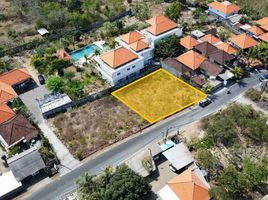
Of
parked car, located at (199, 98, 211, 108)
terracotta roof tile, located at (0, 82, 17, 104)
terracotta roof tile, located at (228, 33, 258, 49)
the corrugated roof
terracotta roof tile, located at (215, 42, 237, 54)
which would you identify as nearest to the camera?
terracotta roof tile, located at (0, 82, 17, 104)

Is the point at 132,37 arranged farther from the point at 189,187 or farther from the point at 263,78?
the point at 189,187

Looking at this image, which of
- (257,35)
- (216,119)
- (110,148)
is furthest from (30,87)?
(257,35)

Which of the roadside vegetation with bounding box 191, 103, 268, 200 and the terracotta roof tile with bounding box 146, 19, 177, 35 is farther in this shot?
the terracotta roof tile with bounding box 146, 19, 177, 35

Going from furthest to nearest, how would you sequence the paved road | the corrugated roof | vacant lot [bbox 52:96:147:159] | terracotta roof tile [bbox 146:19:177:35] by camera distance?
terracotta roof tile [bbox 146:19:177:35] < the corrugated roof < vacant lot [bbox 52:96:147:159] < the paved road

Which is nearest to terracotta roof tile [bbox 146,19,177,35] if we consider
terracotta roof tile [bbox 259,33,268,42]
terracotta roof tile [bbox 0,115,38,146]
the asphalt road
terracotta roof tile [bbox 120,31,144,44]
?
terracotta roof tile [bbox 120,31,144,44]

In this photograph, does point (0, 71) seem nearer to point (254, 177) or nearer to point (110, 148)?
point (110, 148)

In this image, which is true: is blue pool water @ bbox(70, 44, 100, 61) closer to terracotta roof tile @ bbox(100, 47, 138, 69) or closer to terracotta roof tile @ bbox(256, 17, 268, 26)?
terracotta roof tile @ bbox(100, 47, 138, 69)

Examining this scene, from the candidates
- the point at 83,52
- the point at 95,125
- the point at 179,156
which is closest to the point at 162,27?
the point at 83,52

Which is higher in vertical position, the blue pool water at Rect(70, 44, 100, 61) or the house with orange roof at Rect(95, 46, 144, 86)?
the house with orange roof at Rect(95, 46, 144, 86)
